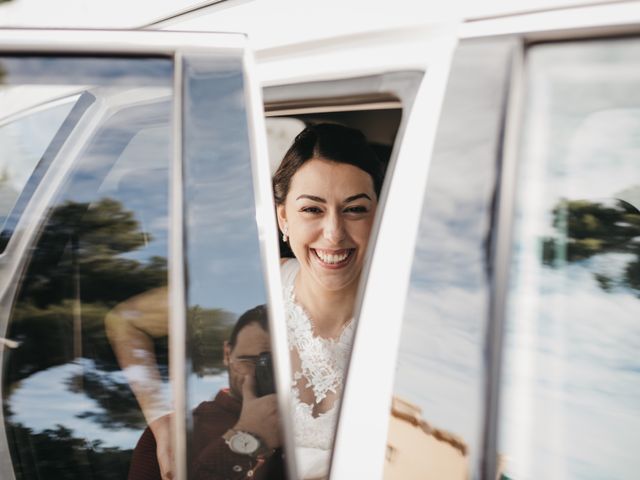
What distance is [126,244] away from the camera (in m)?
1.63

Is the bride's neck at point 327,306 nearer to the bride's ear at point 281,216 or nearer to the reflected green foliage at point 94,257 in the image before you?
the bride's ear at point 281,216

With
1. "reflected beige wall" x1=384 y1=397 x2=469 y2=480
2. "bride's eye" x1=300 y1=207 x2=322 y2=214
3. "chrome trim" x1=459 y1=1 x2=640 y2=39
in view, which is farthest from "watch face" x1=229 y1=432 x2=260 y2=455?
"bride's eye" x1=300 y1=207 x2=322 y2=214

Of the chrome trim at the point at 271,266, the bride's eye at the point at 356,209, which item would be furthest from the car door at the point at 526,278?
the bride's eye at the point at 356,209

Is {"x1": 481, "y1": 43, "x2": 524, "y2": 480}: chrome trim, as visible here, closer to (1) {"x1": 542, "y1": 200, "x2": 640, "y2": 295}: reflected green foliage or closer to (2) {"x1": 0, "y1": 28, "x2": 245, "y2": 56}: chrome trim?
(1) {"x1": 542, "y1": 200, "x2": 640, "y2": 295}: reflected green foliage

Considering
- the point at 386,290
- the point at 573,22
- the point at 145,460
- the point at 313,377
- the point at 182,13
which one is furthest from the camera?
the point at 313,377

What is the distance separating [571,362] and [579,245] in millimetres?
218

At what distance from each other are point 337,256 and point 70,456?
1.03 metres

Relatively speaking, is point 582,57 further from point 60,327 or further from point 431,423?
point 60,327

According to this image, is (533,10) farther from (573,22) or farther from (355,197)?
(355,197)

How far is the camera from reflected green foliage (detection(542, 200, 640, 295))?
140cm

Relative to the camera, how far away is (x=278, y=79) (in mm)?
1756

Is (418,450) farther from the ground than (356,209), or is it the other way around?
(356,209)

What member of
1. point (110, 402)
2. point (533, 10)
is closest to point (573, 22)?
point (533, 10)

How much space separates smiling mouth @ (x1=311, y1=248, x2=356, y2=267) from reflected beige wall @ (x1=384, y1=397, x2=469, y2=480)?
955 millimetres
